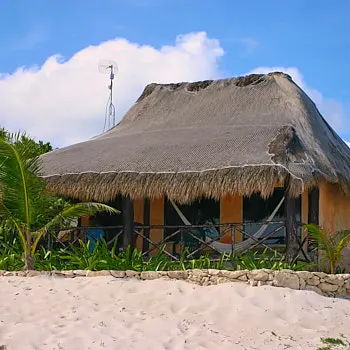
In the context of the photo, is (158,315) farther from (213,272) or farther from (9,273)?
(9,273)

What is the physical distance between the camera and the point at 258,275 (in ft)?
27.0

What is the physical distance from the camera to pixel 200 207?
12.7 metres

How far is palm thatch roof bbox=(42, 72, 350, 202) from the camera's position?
9688 millimetres

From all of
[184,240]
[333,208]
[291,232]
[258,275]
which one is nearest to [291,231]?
[291,232]

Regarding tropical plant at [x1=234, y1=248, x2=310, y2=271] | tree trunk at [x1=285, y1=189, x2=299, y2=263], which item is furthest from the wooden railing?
tropical plant at [x1=234, y1=248, x2=310, y2=271]

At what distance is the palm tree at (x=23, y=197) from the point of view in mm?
8719

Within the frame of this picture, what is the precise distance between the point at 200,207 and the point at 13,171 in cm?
496

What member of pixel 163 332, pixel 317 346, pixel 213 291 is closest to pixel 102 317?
pixel 163 332

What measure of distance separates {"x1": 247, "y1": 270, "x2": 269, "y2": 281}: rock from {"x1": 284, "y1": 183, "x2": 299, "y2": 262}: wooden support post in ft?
4.62

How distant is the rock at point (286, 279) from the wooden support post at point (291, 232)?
4.13ft

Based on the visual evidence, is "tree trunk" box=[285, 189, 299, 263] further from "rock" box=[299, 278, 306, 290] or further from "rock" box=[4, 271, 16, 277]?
"rock" box=[4, 271, 16, 277]

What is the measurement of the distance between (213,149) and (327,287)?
131 inches

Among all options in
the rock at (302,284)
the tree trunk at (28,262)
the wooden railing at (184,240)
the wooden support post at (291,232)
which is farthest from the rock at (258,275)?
the tree trunk at (28,262)

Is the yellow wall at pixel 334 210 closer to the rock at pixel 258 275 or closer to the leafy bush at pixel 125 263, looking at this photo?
the leafy bush at pixel 125 263
